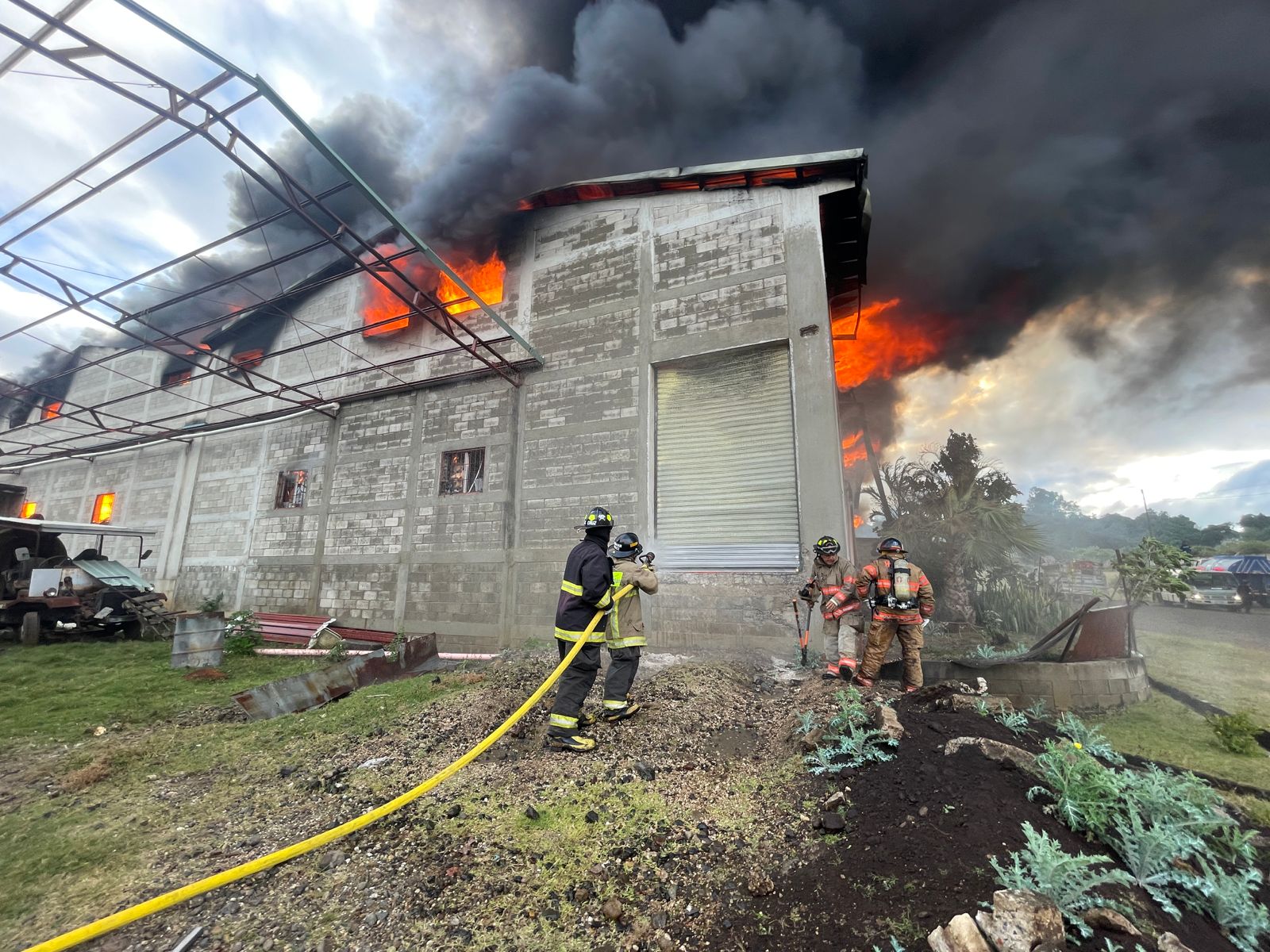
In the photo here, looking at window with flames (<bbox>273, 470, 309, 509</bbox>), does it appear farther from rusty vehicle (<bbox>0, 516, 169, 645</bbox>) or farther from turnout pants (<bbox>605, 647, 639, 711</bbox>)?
turnout pants (<bbox>605, 647, 639, 711</bbox>)

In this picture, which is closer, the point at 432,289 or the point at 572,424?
the point at 572,424

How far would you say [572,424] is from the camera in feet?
33.2

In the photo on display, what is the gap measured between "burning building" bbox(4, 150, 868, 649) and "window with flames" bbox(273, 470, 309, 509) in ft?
0.21

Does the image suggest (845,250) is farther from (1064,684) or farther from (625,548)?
(625,548)

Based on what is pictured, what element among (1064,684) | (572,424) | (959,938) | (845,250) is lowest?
(1064,684)

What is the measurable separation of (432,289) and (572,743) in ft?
39.8

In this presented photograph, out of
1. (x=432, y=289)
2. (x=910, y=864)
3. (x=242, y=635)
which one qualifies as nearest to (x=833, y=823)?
(x=910, y=864)

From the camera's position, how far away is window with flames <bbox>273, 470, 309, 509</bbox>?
44.0ft

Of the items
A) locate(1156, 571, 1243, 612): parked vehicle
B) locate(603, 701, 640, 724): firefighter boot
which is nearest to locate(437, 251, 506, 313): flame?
locate(603, 701, 640, 724): firefighter boot

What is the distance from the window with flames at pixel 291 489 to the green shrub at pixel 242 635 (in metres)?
3.18

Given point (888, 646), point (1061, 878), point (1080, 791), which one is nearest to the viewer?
point (1061, 878)

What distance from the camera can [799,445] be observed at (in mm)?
8219

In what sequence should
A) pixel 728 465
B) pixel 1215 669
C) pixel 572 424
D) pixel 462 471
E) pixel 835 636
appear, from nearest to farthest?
pixel 835 636 < pixel 1215 669 < pixel 728 465 < pixel 572 424 < pixel 462 471

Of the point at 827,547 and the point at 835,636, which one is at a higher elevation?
the point at 827,547
